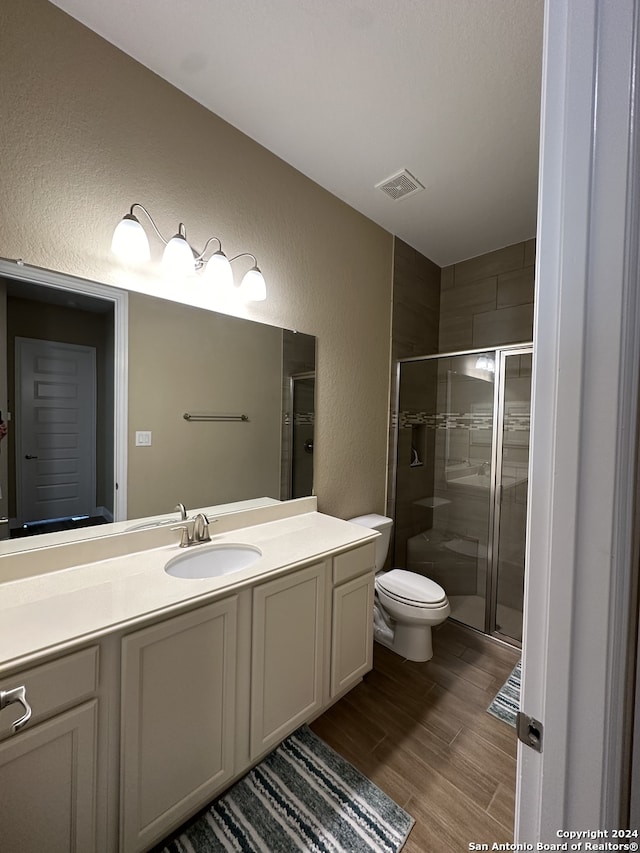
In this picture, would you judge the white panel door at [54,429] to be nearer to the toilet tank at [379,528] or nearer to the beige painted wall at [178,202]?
the beige painted wall at [178,202]

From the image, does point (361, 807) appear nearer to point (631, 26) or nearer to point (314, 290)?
point (631, 26)

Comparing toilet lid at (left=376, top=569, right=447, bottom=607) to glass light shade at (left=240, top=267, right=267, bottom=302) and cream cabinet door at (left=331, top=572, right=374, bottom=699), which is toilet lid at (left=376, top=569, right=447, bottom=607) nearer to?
cream cabinet door at (left=331, top=572, right=374, bottom=699)

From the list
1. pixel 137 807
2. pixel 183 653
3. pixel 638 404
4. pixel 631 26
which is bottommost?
pixel 137 807

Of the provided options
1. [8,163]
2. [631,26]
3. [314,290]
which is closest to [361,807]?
[631,26]

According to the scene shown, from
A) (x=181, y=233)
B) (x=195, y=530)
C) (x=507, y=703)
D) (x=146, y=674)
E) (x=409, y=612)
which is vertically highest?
(x=181, y=233)

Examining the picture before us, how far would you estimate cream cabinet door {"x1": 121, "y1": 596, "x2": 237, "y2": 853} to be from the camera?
990mm

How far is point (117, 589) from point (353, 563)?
0.95 meters

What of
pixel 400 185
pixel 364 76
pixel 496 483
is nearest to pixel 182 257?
pixel 364 76

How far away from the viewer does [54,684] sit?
2.82ft

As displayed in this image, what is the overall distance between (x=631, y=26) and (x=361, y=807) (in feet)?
6.53

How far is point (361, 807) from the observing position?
4.07 feet

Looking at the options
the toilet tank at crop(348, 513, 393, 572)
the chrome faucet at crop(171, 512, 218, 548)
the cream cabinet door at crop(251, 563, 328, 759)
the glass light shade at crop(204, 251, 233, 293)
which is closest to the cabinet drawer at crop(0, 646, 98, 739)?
the cream cabinet door at crop(251, 563, 328, 759)

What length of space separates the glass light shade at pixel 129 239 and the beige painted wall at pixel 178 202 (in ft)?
0.19

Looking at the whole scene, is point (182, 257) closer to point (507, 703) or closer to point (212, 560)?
point (212, 560)
